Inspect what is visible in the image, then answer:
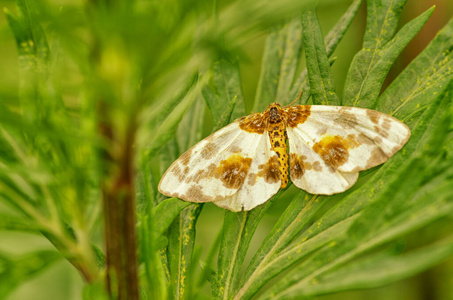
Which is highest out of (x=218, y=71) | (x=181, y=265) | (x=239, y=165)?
(x=218, y=71)

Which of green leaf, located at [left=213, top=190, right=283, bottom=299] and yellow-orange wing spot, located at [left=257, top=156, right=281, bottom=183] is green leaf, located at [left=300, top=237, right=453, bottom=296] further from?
yellow-orange wing spot, located at [left=257, top=156, right=281, bottom=183]

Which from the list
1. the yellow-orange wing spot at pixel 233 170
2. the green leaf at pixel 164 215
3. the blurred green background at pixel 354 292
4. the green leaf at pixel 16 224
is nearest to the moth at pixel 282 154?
the yellow-orange wing spot at pixel 233 170

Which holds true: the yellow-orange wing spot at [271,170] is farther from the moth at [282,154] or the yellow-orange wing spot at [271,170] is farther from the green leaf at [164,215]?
the green leaf at [164,215]

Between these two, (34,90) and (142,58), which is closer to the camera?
(142,58)

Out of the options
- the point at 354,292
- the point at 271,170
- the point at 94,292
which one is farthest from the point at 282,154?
the point at 354,292

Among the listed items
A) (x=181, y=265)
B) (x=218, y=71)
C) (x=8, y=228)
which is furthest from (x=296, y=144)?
(x=8, y=228)

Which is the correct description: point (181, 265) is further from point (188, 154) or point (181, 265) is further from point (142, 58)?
point (142, 58)

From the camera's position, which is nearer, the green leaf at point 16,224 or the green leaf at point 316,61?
the green leaf at point 16,224
